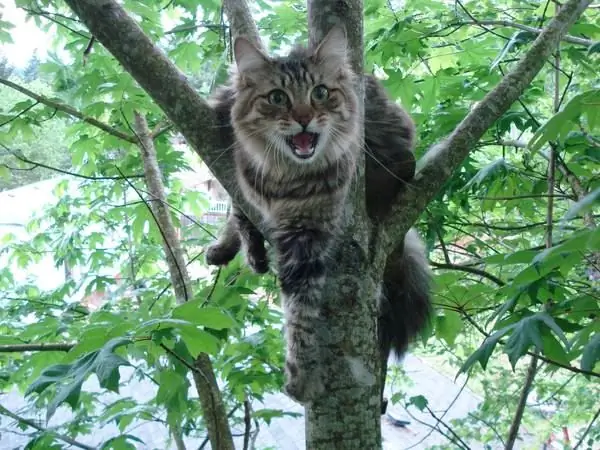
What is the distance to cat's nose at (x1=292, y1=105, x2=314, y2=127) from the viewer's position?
5.20 feet

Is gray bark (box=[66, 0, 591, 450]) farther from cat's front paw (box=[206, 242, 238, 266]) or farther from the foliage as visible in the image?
cat's front paw (box=[206, 242, 238, 266])

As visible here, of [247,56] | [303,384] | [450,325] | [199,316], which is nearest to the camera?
[199,316]

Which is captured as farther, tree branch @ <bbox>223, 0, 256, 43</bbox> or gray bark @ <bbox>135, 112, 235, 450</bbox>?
gray bark @ <bbox>135, 112, 235, 450</bbox>

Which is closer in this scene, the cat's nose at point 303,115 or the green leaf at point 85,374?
the green leaf at point 85,374

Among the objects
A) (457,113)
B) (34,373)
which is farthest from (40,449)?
(457,113)

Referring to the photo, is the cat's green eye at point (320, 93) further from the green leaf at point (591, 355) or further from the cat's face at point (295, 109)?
the green leaf at point (591, 355)

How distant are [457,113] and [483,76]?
6.2 inches

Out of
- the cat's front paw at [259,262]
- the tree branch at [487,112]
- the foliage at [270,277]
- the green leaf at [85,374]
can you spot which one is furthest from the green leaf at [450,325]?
the green leaf at [85,374]

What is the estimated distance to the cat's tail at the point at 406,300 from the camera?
1722mm

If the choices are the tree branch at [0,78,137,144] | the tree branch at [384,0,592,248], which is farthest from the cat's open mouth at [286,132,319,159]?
the tree branch at [0,78,137,144]

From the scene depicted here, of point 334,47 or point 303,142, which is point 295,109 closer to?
point 303,142

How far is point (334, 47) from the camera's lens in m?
1.42

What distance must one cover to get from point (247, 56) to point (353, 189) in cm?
62

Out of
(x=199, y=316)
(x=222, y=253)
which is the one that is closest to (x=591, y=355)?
(x=199, y=316)
